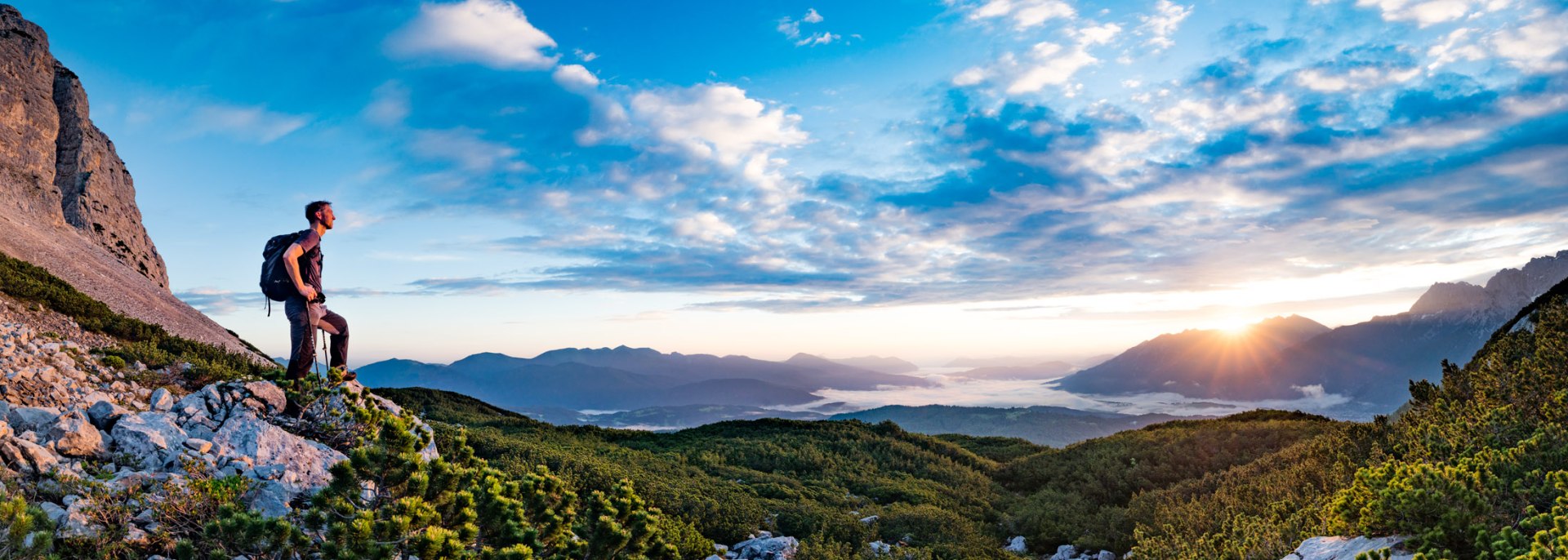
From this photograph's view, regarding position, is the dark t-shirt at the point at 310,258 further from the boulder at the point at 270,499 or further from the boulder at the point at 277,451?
the boulder at the point at 270,499

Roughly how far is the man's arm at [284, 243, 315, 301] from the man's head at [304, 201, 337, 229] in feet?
1.75

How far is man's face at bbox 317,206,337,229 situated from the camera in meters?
10.6

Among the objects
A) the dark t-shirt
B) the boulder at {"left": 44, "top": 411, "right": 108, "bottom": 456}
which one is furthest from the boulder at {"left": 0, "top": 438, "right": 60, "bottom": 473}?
the dark t-shirt

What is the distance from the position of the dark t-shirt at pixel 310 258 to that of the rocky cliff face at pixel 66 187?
25.5 metres

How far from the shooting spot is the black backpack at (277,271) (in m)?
10.3

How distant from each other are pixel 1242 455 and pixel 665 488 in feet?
60.6

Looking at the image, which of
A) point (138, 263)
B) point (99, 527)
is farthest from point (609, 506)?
point (138, 263)

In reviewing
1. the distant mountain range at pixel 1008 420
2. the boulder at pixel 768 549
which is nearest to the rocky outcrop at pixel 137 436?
the boulder at pixel 768 549

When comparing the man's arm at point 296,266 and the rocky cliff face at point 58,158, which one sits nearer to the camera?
the man's arm at point 296,266

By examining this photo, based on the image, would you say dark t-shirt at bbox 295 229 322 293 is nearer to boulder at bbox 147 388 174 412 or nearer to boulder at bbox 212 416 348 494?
boulder at bbox 212 416 348 494

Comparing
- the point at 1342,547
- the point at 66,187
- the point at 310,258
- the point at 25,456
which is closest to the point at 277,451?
the point at 25,456

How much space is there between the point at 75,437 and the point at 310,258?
11.6 ft

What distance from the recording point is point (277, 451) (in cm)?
918

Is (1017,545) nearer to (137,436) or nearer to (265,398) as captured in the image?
(265,398)
